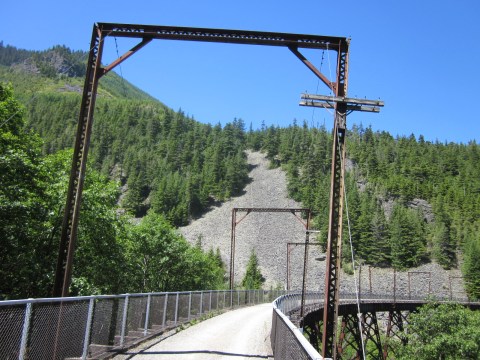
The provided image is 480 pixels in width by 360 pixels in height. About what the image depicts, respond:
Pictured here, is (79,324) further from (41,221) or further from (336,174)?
(41,221)

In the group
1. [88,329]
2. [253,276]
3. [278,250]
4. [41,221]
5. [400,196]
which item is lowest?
[253,276]

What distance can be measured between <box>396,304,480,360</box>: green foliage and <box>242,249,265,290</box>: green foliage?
5353 centimetres

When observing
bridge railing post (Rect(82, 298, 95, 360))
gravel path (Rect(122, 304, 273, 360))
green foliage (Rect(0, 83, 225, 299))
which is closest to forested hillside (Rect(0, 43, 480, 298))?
green foliage (Rect(0, 83, 225, 299))

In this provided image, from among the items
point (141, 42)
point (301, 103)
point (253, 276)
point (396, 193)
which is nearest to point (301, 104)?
point (301, 103)

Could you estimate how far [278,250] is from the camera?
364 ft

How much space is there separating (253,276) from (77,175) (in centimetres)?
8506

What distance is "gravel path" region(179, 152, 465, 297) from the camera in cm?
9662

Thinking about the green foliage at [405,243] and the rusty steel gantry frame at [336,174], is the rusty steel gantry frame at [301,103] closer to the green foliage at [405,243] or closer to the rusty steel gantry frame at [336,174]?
the rusty steel gantry frame at [336,174]

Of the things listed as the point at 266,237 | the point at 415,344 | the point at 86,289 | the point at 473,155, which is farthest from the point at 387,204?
the point at 86,289

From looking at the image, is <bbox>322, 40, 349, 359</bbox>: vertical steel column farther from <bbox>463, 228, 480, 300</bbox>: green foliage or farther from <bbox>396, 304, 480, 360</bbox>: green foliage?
<bbox>463, 228, 480, 300</bbox>: green foliage

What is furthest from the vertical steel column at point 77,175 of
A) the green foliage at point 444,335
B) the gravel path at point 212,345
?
the green foliage at point 444,335

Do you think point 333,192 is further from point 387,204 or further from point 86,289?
point 387,204

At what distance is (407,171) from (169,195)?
10273 centimetres

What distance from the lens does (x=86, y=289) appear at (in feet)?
62.7
